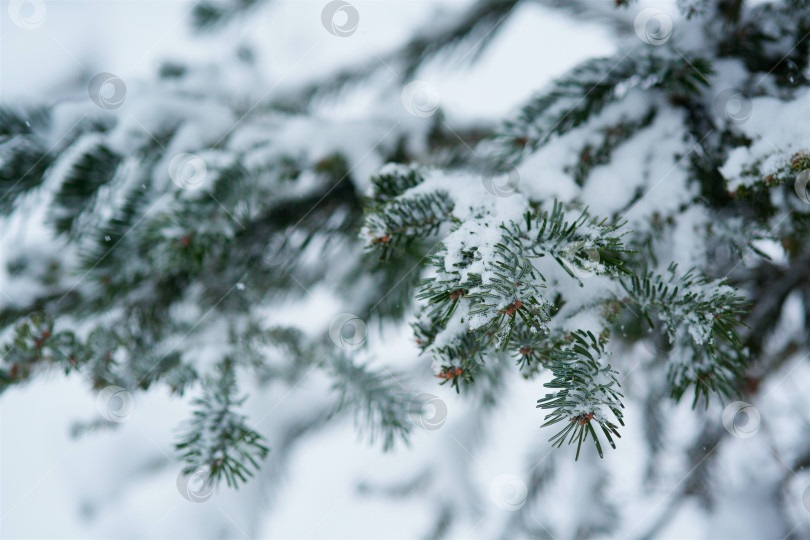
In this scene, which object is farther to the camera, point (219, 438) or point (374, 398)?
point (374, 398)

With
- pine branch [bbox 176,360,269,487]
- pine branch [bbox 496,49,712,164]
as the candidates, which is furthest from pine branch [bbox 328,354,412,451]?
pine branch [bbox 496,49,712,164]

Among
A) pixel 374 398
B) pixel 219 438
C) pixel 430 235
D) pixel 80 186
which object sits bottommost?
pixel 219 438

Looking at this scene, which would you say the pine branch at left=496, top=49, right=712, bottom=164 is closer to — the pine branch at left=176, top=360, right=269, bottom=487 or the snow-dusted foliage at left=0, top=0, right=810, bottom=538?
the snow-dusted foliage at left=0, top=0, right=810, bottom=538

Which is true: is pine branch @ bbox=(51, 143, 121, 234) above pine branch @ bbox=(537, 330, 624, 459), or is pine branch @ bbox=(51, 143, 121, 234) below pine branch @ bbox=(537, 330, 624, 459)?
below

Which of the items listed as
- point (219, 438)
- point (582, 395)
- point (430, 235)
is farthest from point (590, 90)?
point (219, 438)

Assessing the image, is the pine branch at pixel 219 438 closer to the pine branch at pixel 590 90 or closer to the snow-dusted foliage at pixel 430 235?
the snow-dusted foliage at pixel 430 235

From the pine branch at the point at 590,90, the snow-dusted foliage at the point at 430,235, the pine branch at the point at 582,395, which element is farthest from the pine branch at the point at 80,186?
the pine branch at the point at 582,395

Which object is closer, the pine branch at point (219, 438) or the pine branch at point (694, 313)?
the pine branch at point (694, 313)

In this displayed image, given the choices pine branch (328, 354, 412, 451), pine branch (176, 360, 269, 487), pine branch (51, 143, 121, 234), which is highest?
pine branch (51, 143, 121, 234)

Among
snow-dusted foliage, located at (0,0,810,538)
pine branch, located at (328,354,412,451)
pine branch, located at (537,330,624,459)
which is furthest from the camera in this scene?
pine branch, located at (328,354,412,451)

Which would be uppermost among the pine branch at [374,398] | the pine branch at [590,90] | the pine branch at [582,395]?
the pine branch at [590,90]

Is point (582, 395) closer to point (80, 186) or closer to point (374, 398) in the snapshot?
point (374, 398)

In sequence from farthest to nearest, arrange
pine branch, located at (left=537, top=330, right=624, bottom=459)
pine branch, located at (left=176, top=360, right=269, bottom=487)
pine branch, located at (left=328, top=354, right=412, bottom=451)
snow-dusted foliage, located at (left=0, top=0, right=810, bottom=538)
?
pine branch, located at (left=328, top=354, right=412, bottom=451) → pine branch, located at (left=176, top=360, right=269, bottom=487) → snow-dusted foliage, located at (left=0, top=0, right=810, bottom=538) → pine branch, located at (left=537, top=330, right=624, bottom=459)

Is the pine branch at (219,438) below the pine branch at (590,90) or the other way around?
below
